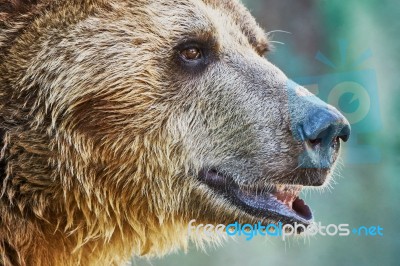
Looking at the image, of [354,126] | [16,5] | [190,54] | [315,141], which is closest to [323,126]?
[315,141]

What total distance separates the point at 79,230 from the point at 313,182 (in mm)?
1115

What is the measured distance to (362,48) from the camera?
17.7 feet

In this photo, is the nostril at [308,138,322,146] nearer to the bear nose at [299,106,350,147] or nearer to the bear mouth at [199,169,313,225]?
the bear nose at [299,106,350,147]

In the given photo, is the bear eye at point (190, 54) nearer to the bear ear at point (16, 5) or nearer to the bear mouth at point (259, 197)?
the bear mouth at point (259, 197)

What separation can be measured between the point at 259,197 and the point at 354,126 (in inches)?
77.1

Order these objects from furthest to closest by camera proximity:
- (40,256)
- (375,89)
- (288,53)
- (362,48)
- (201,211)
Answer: (288,53) < (362,48) < (375,89) < (201,211) < (40,256)

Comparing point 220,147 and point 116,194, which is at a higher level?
point 220,147

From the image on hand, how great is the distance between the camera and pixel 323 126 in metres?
3.19

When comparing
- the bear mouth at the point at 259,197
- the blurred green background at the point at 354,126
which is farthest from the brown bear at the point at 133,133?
the blurred green background at the point at 354,126

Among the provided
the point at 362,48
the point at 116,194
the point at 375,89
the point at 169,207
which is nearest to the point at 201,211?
the point at 169,207

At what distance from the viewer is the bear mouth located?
3408mm

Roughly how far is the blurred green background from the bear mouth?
1639 mm

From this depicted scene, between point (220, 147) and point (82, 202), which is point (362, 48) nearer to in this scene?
point (220, 147)

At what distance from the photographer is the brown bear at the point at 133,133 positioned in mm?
3303
